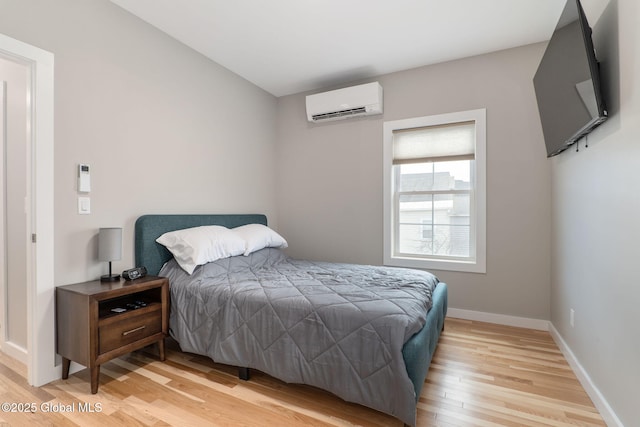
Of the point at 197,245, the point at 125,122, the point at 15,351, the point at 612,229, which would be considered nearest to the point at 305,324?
the point at 197,245

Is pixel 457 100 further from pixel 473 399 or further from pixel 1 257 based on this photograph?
pixel 1 257

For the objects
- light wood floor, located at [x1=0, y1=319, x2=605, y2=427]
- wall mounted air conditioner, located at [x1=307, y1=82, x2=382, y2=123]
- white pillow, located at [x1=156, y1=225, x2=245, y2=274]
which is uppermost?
wall mounted air conditioner, located at [x1=307, y1=82, x2=382, y2=123]

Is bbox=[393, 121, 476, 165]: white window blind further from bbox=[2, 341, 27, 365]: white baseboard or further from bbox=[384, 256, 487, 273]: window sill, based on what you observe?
bbox=[2, 341, 27, 365]: white baseboard

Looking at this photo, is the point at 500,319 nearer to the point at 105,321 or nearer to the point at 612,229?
the point at 612,229

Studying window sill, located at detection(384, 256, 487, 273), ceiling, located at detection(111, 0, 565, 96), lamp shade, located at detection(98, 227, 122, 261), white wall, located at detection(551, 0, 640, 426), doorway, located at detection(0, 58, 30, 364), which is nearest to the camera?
white wall, located at detection(551, 0, 640, 426)

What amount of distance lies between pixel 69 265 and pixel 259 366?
58.7 inches

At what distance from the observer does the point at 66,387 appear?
6.49 ft

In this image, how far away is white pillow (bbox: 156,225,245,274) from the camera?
2.45m

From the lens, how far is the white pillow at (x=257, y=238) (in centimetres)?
296

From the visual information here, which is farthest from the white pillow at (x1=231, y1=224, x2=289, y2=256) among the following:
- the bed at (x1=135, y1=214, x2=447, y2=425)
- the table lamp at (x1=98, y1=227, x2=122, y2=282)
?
the table lamp at (x1=98, y1=227, x2=122, y2=282)

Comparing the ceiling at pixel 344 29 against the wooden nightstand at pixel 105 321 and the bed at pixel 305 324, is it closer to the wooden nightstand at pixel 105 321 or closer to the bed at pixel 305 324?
the bed at pixel 305 324

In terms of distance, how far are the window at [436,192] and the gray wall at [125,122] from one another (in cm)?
188

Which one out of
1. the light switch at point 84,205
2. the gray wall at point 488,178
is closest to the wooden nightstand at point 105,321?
the light switch at point 84,205

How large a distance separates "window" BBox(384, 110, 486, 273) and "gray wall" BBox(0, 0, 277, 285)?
6.17ft
